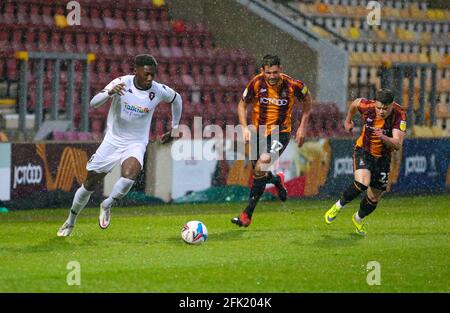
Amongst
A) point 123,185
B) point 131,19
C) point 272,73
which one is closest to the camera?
point 123,185

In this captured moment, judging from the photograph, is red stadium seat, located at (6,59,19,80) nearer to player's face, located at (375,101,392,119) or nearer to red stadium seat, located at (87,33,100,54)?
red stadium seat, located at (87,33,100,54)

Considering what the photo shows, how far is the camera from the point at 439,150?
74.1 feet

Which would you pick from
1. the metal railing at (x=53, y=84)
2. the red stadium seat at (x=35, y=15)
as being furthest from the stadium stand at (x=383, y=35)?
the metal railing at (x=53, y=84)

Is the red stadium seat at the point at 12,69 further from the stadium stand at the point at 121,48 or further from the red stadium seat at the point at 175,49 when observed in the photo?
the red stadium seat at the point at 175,49

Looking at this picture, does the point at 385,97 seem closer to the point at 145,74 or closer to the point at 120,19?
the point at 145,74

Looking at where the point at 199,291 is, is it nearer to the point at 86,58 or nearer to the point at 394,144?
the point at 394,144

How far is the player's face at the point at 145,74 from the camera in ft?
42.9

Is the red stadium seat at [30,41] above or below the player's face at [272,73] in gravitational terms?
below

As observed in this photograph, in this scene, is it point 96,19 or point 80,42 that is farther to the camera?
point 96,19

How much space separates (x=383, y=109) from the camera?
13.9 m

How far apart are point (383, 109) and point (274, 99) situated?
1601 mm

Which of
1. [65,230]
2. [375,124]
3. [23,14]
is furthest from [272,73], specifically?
[23,14]
